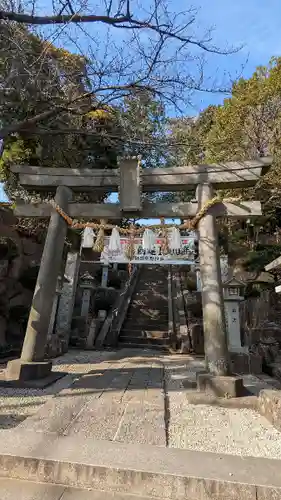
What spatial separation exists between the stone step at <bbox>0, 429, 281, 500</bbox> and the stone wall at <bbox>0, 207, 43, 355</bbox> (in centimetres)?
709

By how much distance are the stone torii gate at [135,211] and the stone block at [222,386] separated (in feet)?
0.24

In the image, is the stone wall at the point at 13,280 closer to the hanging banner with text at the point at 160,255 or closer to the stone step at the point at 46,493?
the hanging banner with text at the point at 160,255

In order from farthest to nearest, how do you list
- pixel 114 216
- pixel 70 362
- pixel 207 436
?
pixel 70 362 < pixel 114 216 < pixel 207 436

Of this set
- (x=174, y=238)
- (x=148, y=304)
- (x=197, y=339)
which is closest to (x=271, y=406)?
(x=174, y=238)

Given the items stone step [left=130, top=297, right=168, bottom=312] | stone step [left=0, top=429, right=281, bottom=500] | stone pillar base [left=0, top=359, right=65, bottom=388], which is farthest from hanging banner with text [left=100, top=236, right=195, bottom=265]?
stone step [left=0, top=429, right=281, bottom=500]

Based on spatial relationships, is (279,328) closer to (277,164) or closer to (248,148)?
(277,164)

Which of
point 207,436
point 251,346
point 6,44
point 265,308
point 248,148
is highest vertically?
point 248,148

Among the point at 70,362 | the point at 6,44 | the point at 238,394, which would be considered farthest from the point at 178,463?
the point at 6,44

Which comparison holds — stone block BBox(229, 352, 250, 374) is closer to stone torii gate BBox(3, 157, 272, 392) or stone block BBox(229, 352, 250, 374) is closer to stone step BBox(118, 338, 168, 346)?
stone torii gate BBox(3, 157, 272, 392)

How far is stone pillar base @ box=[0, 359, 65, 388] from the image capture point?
4941 mm

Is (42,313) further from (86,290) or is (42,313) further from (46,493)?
(86,290)

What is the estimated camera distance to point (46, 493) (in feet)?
7.14

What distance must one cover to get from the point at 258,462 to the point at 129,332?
1083cm

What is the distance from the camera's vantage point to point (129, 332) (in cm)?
1298
